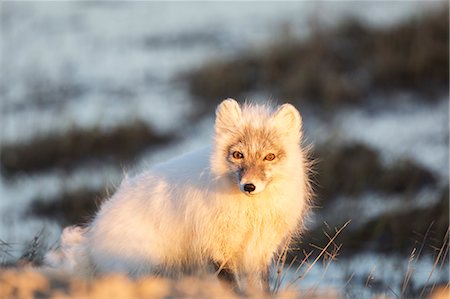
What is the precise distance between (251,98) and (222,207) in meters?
8.74

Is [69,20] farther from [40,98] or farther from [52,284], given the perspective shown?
[52,284]

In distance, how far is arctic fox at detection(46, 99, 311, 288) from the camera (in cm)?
630

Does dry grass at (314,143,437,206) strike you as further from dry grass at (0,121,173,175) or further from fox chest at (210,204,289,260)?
fox chest at (210,204,289,260)

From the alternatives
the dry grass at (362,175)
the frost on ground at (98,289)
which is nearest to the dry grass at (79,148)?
the dry grass at (362,175)

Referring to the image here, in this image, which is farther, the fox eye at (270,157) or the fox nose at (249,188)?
the fox eye at (270,157)

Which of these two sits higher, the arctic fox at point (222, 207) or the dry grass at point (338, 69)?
the arctic fox at point (222, 207)

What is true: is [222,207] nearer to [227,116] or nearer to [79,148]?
[227,116]

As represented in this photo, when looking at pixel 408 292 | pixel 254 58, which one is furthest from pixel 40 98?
pixel 408 292

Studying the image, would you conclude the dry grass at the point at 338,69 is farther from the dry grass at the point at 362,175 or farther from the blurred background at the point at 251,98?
the dry grass at the point at 362,175

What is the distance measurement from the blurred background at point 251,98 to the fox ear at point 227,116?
7.52 feet

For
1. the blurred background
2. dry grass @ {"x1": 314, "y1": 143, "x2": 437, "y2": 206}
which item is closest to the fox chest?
the blurred background

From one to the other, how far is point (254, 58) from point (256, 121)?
1059 cm

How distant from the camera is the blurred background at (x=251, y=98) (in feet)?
35.4

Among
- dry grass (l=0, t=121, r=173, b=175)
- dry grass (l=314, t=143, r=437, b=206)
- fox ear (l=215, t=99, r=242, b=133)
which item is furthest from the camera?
dry grass (l=0, t=121, r=173, b=175)
